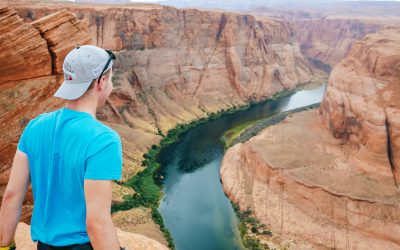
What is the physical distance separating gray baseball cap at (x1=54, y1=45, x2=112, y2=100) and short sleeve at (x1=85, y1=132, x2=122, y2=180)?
0.58 meters

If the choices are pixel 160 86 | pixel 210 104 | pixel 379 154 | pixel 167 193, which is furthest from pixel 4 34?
pixel 210 104

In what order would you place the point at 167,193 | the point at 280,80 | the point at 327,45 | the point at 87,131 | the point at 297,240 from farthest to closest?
the point at 327,45
the point at 280,80
the point at 167,193
the point at 297,240
the point at 87,131

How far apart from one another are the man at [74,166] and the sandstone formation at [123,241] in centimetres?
585

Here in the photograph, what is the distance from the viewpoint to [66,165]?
3504mm

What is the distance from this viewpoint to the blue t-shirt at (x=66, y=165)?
3.35 m

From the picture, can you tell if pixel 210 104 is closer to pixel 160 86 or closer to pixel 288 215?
pixel 160 86

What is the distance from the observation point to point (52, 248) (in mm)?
3840

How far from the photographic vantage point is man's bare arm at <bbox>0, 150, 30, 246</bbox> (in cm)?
390

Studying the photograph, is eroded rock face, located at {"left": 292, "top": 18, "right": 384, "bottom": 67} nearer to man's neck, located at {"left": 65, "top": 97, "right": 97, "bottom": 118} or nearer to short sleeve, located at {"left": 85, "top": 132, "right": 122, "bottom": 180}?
man's neck, located at {"left": 65, "top": 97, "right": 97, "bottom": 118}

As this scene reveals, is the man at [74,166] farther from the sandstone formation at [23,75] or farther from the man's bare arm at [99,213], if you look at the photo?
the sandstone formation at [23,75]

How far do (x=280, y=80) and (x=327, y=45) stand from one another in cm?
4718

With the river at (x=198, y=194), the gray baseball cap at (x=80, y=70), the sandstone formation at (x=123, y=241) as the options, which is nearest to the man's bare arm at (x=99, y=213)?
the gray baseball cap at (x=80, y=70)

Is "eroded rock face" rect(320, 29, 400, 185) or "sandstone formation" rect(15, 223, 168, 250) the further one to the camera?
"eroded rock face" rect(320, 29, 400, 185)

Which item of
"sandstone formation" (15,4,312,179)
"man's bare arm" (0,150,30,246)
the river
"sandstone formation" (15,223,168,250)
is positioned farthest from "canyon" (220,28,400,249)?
"man's bare arm" (0,150,30,246)
